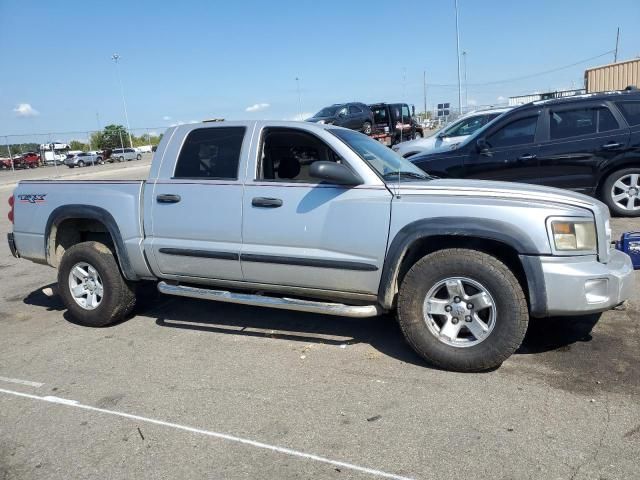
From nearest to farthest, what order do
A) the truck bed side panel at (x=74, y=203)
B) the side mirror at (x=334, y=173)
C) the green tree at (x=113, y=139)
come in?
the side mirror at (x=334, y=173) → the truck bed side panel at (x=74, y=203) → the green tree at (x=113, y=139)

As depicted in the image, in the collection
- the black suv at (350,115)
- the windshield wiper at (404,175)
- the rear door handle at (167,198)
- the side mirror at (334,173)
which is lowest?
the rear door handle at (167,198)

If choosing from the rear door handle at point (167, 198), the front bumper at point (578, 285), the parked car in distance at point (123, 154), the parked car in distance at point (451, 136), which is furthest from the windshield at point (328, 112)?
the parked car in distance at point (123, 154)

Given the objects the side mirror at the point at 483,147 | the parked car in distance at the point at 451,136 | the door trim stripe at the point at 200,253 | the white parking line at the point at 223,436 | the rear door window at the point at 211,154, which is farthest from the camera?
the parked car in distance at the point at 451,136

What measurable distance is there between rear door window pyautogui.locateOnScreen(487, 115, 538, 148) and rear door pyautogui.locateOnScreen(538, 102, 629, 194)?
190 millimetres

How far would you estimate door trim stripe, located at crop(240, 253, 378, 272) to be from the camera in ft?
12.9

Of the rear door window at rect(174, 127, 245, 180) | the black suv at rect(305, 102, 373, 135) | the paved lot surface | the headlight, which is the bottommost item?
the paved lot surface

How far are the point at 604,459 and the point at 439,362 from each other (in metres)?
1.23

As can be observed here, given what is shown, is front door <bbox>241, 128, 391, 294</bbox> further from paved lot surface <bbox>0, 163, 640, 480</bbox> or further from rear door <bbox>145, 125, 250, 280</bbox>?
paved lot surface <bbox>0, 163, 640, 480</bbox>

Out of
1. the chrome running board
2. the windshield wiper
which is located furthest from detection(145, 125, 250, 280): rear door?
the windshield wiper

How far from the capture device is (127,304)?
502 centimetres

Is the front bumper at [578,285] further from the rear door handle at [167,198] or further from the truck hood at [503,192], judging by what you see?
the rear door handle at [167,198]

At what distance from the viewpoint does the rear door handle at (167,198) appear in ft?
14.9

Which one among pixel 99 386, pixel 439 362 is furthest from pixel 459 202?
pixel 99 386

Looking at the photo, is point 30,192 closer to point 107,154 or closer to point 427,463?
point 427,463
